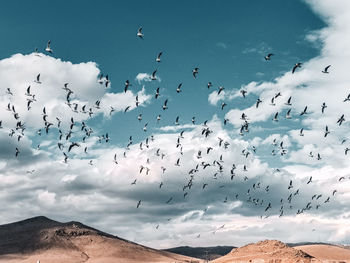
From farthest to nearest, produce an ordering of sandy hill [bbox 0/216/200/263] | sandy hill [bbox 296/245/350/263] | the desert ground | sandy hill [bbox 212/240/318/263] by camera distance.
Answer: sandy hill [bbox 0/216/200/263] → the desert ground → sandy hill [bbox 296/245/350/263] → sandy hill [bbox 212/240/318/263]

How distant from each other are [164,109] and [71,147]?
11.8 meters

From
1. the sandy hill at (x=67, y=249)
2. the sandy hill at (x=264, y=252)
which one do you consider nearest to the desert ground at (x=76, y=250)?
the sandy hill at (x=67, y=249)

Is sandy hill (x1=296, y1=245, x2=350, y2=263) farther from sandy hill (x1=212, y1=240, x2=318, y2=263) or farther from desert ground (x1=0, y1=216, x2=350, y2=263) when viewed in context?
sandy hill (x1=212, y1=240, x2=318, y2=263)

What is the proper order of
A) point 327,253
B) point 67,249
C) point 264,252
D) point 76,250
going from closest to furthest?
point 264,252 < point 327,253 < point 67,249 < point 76,250

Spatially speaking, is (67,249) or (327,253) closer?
(327,253)

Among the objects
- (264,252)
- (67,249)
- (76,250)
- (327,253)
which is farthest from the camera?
(76,250)

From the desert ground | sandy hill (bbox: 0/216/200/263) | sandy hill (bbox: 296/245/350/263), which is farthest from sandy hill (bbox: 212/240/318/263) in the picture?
sandy hill (bbox: 0/216/200/263)

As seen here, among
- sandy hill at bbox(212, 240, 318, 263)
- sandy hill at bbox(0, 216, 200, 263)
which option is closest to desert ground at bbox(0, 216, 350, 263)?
sandy hill at bbox(0, 216, 200, 263)

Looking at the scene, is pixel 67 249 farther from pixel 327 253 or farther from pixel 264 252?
pixel 264 252

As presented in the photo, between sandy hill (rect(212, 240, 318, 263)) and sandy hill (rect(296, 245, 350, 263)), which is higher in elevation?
sandy hill (rect(296, 245, 350, 263))

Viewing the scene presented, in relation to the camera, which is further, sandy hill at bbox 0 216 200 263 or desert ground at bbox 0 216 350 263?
sandy hill at bbox 0 216 200 263

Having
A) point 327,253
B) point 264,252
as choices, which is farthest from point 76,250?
point 264,252

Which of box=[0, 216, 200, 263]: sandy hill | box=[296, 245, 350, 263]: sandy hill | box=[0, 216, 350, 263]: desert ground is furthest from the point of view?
box=[0, 216, 200, 263]: sandy hill

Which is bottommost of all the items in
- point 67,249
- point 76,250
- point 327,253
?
point 76,250
